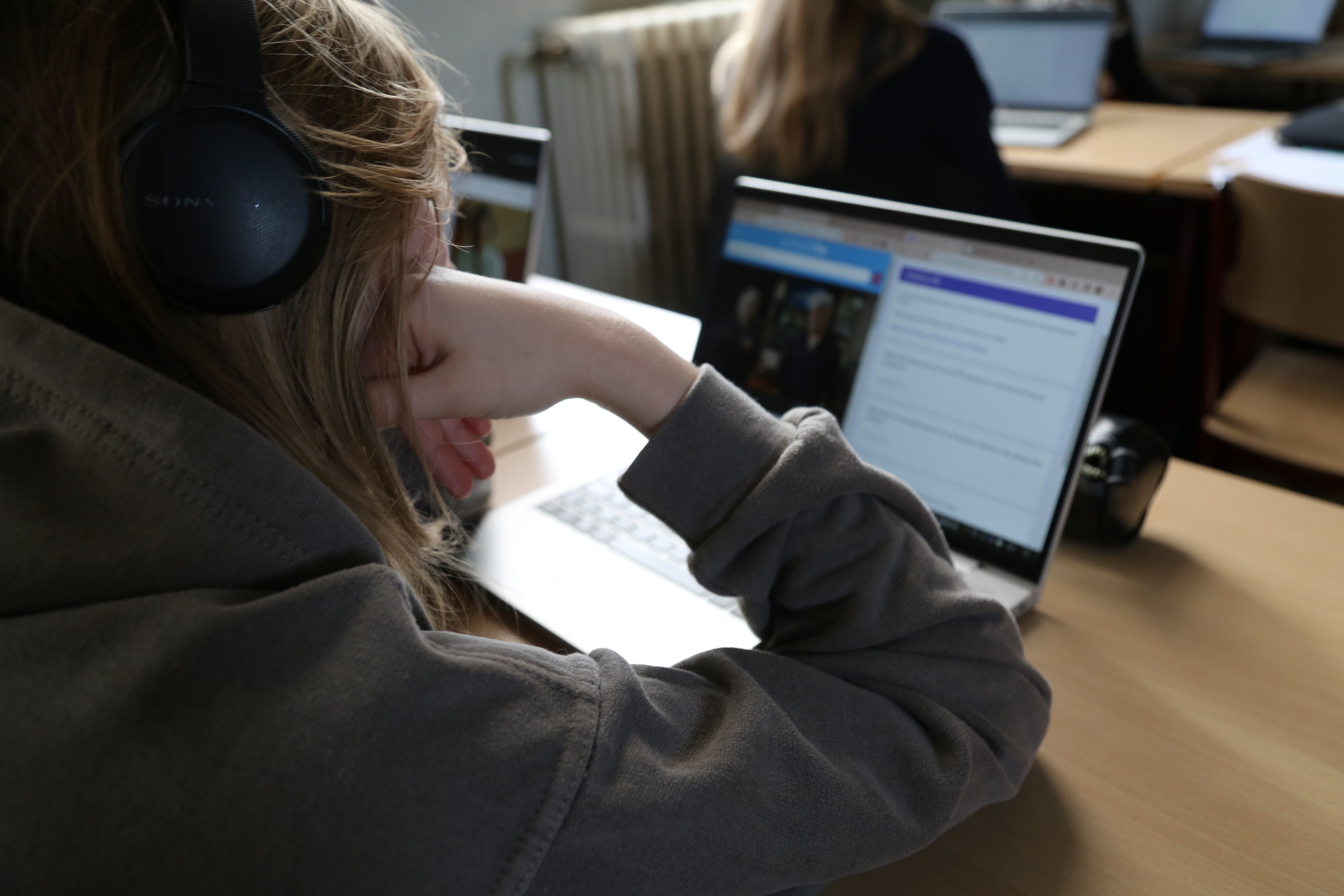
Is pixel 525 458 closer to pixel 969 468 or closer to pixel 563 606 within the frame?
pixel 563 606

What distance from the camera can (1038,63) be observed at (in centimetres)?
252

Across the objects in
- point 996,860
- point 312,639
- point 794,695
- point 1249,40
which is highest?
point 1249,40

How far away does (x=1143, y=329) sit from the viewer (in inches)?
86.9

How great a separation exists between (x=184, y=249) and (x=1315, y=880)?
682mm

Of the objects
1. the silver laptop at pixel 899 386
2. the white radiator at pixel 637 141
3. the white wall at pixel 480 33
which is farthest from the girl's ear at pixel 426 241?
the white radiator at pixel 637 141

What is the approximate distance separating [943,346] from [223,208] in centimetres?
57

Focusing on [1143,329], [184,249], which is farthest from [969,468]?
[1143,329]

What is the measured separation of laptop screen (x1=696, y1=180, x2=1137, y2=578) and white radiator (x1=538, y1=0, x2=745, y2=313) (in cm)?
172

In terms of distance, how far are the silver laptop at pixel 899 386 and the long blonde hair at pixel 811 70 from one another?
87cm

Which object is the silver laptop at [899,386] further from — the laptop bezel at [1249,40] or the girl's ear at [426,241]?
the laptop bezel at [1249,40]

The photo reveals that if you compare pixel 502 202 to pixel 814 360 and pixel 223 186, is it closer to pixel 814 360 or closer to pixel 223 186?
pixel 814 360

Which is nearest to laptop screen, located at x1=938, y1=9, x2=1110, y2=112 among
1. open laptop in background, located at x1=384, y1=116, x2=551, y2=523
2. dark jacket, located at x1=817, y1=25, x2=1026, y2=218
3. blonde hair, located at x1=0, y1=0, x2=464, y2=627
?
dark jacket, located at x1=817, y1=25, x2=1026, y2=218

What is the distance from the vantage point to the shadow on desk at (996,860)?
55cm

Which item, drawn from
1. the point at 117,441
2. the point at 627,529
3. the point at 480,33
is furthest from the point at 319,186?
the point at 480,33
